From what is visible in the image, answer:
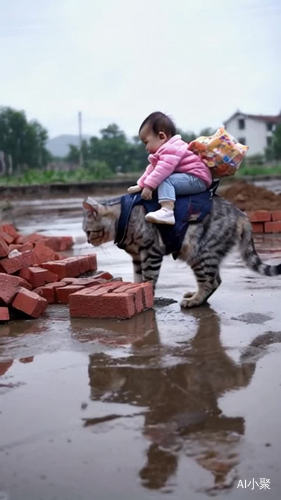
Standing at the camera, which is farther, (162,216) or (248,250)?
(248,250)

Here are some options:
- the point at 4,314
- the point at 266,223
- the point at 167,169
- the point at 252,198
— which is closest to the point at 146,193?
the point at 167,169

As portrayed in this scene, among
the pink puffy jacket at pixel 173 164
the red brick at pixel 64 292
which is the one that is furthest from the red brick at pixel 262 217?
the red brick at pixel 64 292

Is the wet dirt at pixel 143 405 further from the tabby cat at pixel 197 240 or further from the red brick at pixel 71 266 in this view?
the red brick at pixel 71 266

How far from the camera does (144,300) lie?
202 inches

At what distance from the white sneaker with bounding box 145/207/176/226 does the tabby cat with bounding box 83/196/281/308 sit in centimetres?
20

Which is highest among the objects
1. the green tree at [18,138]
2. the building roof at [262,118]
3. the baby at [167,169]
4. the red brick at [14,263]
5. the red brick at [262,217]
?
the building roof at [262,118]

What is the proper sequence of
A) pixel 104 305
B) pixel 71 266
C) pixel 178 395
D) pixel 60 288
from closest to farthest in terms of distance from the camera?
pixel 178 395 < pixel 104 305 < pixel 60 288 < pixel 71 266

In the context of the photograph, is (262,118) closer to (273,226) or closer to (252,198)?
(252,198)

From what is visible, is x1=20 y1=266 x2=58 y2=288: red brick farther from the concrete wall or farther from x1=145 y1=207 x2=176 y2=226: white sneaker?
the concrete wall

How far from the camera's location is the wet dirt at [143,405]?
2373 millimetres

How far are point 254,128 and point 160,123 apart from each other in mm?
84712

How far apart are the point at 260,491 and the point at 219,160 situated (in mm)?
3469

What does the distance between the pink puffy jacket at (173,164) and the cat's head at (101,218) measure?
1.24ft

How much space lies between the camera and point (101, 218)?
5645 mm
